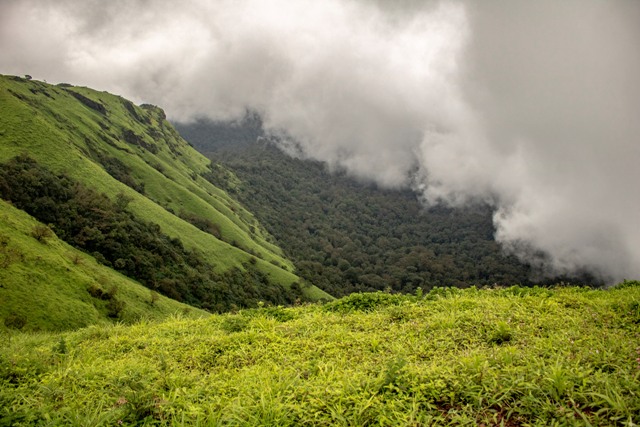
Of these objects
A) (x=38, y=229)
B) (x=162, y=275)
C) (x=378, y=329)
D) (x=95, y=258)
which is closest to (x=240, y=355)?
(x=378, y=329)

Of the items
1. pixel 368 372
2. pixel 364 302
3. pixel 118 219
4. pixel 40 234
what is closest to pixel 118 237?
pixel 118 219

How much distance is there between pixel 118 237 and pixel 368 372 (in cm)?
10841

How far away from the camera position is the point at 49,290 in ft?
152

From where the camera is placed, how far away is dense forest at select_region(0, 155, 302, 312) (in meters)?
89.4

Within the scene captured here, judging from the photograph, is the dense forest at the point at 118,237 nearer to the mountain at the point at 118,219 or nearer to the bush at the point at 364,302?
the mountain at the point at 118,219

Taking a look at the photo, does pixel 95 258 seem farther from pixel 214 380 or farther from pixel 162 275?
pixel 214 380

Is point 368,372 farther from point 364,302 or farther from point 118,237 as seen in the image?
point 118,237

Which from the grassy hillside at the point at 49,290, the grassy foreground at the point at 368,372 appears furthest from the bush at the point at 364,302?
the grassy hillside at the point at 49,290

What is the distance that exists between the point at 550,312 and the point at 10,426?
42.1 feet

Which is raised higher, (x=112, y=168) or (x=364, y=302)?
(x=112, y=168)

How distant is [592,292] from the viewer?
43.7 ft

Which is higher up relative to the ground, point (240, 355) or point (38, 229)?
point (240, 355)

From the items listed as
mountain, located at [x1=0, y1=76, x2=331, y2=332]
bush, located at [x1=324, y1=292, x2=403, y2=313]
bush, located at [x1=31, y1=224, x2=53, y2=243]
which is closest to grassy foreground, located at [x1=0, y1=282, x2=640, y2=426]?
bush, located at [x1=324, y1=292, x2=403, y2=313]

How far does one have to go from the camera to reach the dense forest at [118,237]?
293ft
